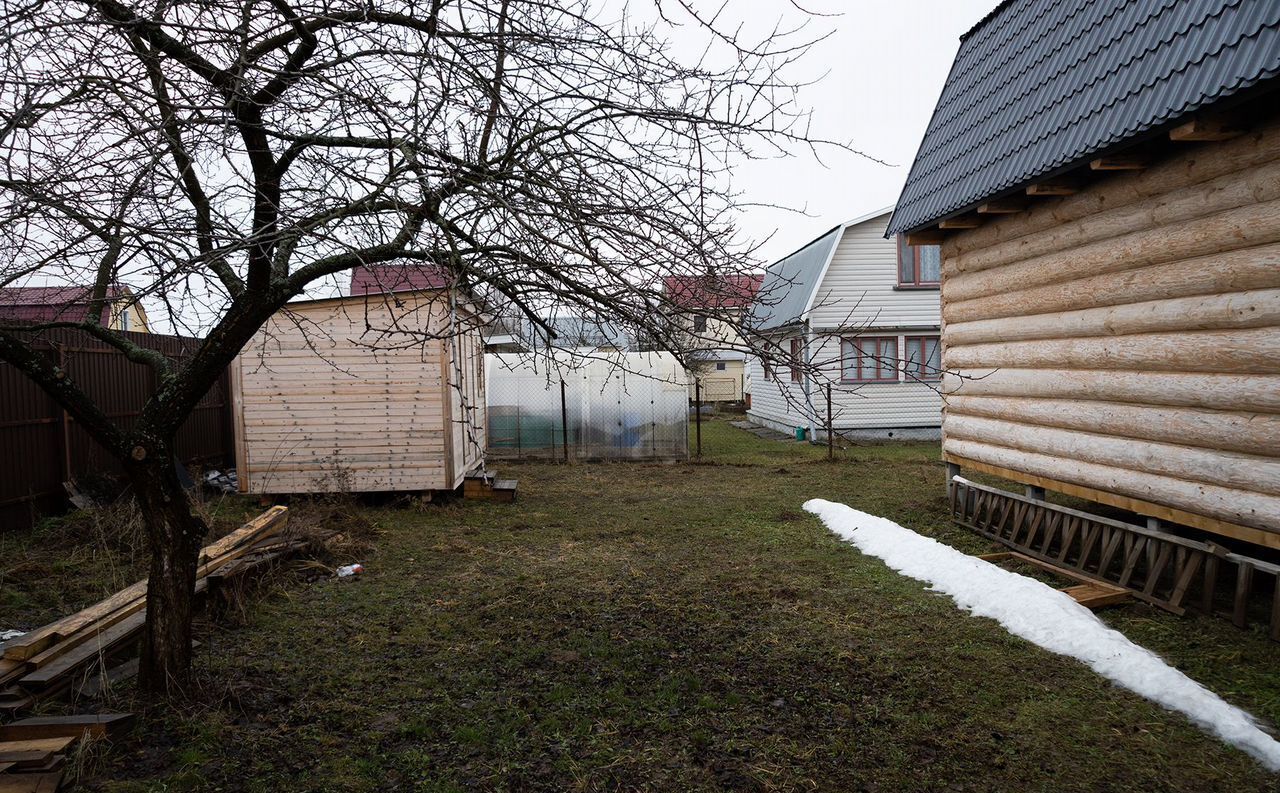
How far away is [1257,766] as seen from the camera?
3.49 metres

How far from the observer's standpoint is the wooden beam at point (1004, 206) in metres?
7.37

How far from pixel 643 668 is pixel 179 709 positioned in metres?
2.59

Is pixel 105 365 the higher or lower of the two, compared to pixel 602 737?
higher

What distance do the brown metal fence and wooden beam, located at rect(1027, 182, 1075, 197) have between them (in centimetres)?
799

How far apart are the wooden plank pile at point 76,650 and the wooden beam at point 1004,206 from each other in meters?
7.53

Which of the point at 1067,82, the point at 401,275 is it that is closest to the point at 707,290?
the point at 401,275

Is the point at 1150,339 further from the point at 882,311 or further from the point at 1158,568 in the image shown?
the point at 882,311

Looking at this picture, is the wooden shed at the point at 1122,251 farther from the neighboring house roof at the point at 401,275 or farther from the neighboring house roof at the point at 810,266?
the neighboring house roof at the point at 810,266

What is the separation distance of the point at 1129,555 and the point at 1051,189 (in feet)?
10.3

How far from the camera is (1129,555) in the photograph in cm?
620

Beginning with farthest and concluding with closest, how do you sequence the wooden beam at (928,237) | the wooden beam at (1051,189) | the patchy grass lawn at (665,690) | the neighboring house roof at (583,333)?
1. the wooden beam at (928,237)
2. the wooden beam at (1051,189)
3. the neighboring house roof at (583,333)
4. the patchy grass lawn at (665,690)

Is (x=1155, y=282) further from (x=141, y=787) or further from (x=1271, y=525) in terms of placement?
(x=141, y=787)

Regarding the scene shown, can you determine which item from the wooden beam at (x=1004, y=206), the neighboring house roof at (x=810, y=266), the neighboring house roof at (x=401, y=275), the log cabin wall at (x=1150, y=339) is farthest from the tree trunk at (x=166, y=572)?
the neighboring house roof at (x=810, y=266)

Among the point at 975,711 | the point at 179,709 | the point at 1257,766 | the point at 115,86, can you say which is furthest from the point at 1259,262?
the point at 179,709
